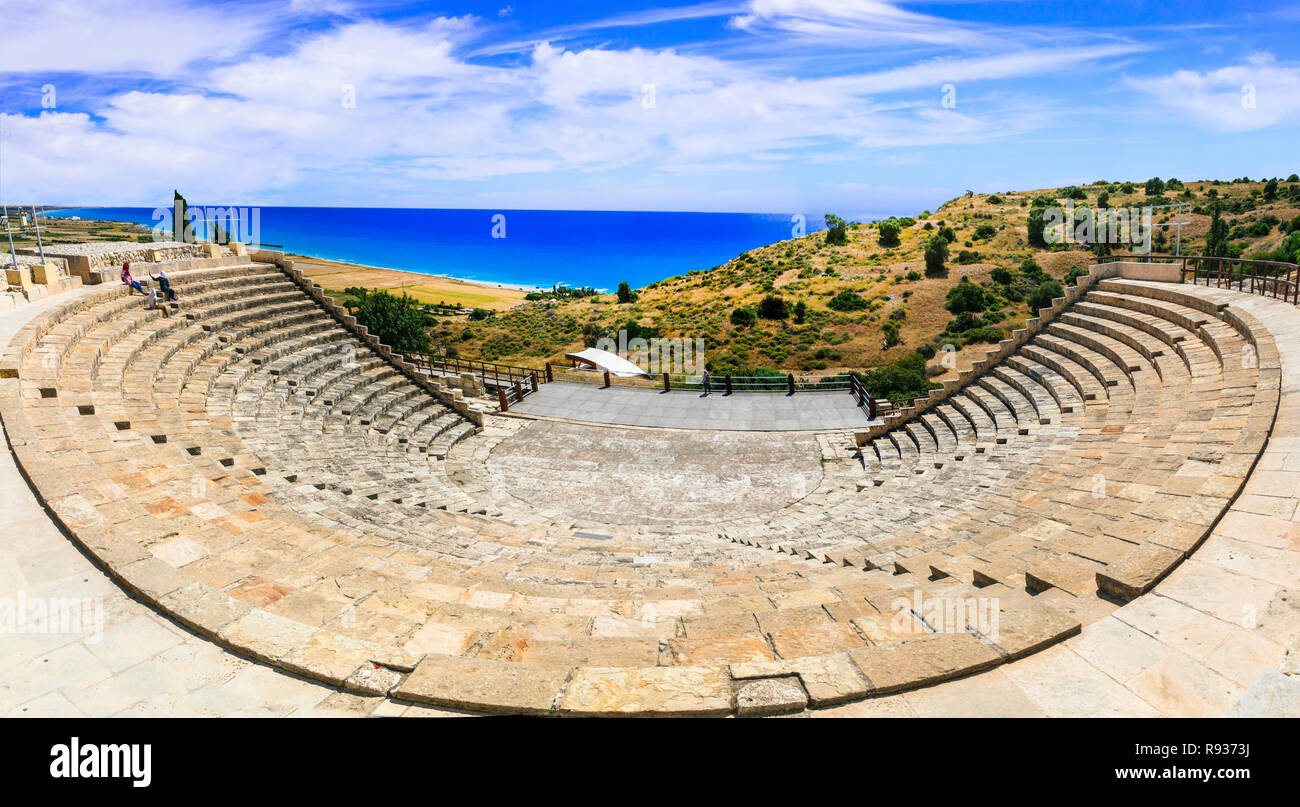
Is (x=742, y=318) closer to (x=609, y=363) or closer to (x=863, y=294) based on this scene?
(x=863, y=294)

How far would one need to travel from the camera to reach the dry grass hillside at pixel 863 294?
155 feet

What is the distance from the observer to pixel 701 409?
76.0 ft

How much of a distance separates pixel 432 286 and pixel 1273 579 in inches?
4847

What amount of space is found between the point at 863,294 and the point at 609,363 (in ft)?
123

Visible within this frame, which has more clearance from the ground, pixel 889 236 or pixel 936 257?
pixel 889 236

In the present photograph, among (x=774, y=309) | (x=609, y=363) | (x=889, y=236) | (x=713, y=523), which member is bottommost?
(x=713, y=523)

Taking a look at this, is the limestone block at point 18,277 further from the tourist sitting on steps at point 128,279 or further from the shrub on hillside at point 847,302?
the shrub on hillside at point 847,302

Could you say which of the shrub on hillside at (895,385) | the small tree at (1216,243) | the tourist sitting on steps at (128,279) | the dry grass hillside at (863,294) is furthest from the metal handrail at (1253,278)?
Result: the tourist sitting on steps at (128,279)

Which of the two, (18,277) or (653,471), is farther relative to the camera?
(653,471)

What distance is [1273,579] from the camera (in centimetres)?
602

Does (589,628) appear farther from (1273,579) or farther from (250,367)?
(250,367)

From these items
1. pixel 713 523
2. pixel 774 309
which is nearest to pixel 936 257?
pixel 774 309
